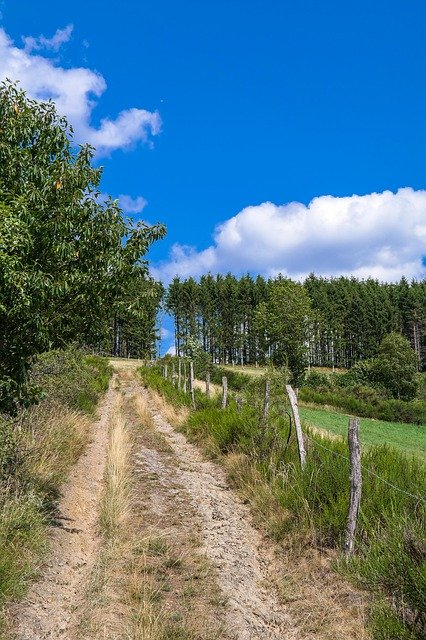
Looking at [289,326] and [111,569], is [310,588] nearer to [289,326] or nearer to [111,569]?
[111,569]

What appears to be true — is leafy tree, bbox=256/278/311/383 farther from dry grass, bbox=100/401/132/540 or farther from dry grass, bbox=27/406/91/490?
dry grass, bbox=100/401/132/540

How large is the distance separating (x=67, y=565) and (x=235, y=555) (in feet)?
7.44

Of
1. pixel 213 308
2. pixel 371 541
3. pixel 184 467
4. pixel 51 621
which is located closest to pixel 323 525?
pixel 371 541

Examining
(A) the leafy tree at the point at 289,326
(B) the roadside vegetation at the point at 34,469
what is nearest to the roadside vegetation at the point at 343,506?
(B) the roadside vegetation at the point at 34,469

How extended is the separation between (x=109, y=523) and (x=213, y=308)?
87.2 m

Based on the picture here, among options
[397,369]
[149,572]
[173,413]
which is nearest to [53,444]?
[149,572]

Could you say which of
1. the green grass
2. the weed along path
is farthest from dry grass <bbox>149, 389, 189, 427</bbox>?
the green grass

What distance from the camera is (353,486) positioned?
620cm

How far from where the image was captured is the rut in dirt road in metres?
5.02

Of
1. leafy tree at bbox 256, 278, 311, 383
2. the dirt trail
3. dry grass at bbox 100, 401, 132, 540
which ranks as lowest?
the dirt trail

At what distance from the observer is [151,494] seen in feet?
30.6

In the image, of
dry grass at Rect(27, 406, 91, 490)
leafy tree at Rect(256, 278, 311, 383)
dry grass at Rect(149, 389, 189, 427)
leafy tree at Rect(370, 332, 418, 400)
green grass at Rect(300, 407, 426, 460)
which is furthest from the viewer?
leafy tree at Rect(370, 332, 418, 400)

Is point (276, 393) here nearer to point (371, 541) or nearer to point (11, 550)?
point (371, 541)

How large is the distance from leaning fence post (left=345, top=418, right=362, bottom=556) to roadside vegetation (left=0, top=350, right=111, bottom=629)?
3.72 m
